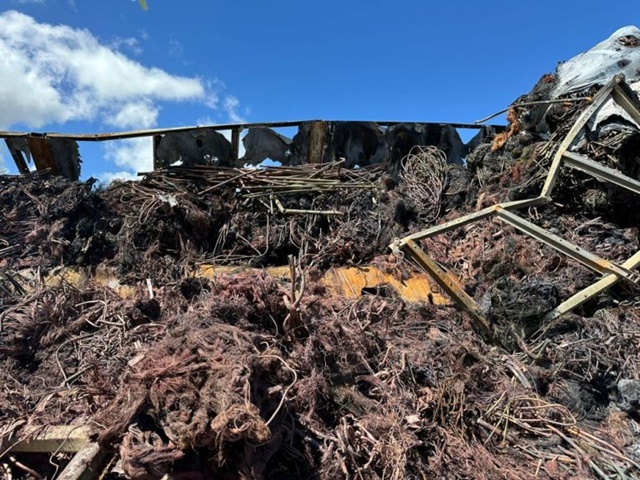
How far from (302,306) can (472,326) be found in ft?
6.89

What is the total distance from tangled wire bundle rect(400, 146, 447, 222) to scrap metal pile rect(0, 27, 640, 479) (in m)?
0.04

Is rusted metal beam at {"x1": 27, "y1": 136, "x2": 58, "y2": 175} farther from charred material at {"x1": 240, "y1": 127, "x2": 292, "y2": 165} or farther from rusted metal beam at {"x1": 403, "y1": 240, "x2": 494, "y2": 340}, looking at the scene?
rusted metal beam at {"x1": 403, "y1": 240, "x2": 494, "y2": 340}

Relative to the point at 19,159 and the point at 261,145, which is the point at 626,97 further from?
the point at 19,159

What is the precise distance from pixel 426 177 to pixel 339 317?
4.41 metres

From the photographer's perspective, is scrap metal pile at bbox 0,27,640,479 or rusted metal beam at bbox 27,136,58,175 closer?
scrap metal pile at bbox 0,27,640,479

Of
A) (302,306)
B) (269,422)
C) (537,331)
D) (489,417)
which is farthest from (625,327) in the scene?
(269,422)

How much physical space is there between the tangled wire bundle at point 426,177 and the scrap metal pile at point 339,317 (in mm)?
43

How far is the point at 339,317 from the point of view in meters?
4.68

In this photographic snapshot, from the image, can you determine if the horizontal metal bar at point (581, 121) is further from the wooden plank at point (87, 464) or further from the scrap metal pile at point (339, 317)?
the wooden plank at point (87, 464)

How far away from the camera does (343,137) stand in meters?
8.77

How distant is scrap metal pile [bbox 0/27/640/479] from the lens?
9.55 feet

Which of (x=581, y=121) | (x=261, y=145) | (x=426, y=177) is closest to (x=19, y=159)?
(x=261, y=145)

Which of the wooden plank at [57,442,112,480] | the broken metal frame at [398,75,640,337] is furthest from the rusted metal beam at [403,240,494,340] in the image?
the wooden plank at [57,442,112,480]

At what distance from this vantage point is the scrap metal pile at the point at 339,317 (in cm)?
291
